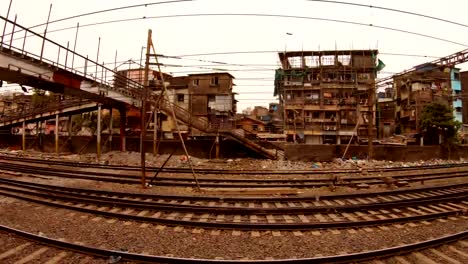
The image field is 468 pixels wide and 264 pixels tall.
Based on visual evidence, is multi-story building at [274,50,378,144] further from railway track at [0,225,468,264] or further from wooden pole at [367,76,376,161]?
railway track at [0,225,468,264]

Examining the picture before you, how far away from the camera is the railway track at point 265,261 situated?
5.33 metres

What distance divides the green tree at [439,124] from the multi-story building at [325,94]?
36.7 ft

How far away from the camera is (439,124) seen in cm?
2695

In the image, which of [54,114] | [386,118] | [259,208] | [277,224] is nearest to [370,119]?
[259,208]

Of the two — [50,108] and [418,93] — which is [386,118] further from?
[50,108]

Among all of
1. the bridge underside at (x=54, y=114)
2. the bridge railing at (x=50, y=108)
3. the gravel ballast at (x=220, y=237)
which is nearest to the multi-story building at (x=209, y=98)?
the bridge railing at (x=50, y=108)

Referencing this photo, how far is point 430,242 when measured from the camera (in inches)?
236

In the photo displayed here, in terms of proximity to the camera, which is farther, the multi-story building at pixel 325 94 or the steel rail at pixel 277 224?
the multi-story building at pixel 325 94

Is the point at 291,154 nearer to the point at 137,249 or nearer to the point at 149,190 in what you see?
the point at 149,190

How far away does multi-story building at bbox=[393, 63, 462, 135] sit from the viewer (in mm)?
40153

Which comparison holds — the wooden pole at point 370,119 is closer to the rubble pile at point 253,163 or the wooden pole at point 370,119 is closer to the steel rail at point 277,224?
the rubble pile at point 253,163

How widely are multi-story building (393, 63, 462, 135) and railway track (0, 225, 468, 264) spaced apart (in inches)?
1503

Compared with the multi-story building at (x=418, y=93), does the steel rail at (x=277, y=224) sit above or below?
below

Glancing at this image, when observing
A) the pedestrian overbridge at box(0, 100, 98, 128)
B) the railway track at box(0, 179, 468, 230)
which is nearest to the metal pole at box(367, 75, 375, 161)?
the railway track at box(0, 179, 468, 230)
